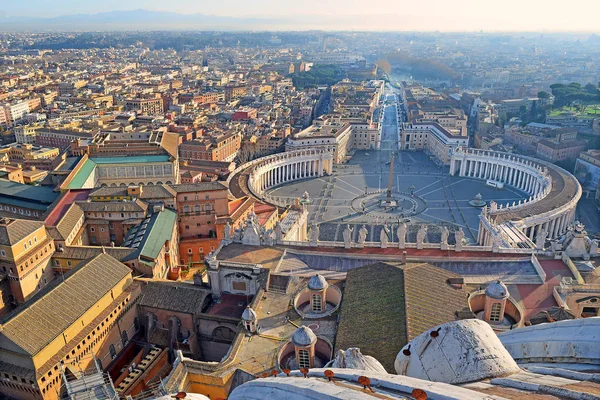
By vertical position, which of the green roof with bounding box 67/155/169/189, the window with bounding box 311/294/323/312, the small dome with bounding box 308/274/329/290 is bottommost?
the window with bounding box 311/294/323/312

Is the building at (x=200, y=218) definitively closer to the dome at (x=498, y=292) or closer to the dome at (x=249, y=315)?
the dome at (x=249, y=315)

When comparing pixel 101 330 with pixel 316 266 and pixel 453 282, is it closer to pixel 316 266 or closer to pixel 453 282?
pixel 316 266

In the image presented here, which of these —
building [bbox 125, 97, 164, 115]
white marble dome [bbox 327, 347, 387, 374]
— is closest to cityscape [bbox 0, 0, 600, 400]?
white marble dome [bbox 327, 347, 387, 374]

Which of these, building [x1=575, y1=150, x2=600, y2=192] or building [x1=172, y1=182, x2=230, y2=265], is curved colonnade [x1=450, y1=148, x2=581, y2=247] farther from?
building [x1=172, y1=182, x2=230, y2=265]

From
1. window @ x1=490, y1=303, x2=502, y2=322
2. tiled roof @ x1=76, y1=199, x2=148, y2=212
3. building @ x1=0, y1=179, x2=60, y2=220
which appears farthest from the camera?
building @ x1=0, y1=179, x2=60, y2=220

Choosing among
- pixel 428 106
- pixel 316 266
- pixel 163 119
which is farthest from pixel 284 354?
pixel 428 106

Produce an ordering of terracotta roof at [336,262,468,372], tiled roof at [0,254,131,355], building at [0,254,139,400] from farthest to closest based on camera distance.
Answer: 1. tiled roof at [0,254,131,355]
2. building at [0,254,139,400]
3. terracotta roof at [336,262,468,372]

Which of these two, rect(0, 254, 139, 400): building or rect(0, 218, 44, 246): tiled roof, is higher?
rect(0, 218, 44, 246): tiled roof

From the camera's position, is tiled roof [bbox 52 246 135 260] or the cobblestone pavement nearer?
tiled roof [bbox 52 246 135 260]
